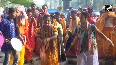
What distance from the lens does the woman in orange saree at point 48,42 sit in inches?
189

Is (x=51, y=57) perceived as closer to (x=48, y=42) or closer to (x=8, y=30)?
(x=48, y=42)

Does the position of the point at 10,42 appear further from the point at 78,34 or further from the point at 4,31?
the point at 78,34

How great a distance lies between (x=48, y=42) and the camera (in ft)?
16.0

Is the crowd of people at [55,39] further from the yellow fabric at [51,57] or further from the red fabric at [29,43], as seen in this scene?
the red fabric at [29,43]

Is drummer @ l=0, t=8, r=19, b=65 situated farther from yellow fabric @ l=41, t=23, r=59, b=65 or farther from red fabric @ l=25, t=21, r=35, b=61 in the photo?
red fabric @ l=25, t=21, r=35, b=61

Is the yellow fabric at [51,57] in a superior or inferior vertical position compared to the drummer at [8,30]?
inferior

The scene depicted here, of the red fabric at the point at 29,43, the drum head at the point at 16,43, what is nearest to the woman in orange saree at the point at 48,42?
the drum head at the point at 16,43

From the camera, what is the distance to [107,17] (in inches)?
264

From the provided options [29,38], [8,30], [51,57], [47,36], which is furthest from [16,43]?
[29,38]

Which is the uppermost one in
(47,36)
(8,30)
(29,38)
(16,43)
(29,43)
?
(8,30)

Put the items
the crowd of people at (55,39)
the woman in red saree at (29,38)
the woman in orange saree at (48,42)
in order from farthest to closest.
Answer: the woman in red saree at (29,38) < the woman in orange saree at (48,42) < the crowd of people at (55,39)

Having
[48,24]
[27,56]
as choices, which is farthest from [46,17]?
[27,56]

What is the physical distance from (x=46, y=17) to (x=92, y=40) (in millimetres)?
1109

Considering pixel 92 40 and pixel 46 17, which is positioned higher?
pixel 46 17
